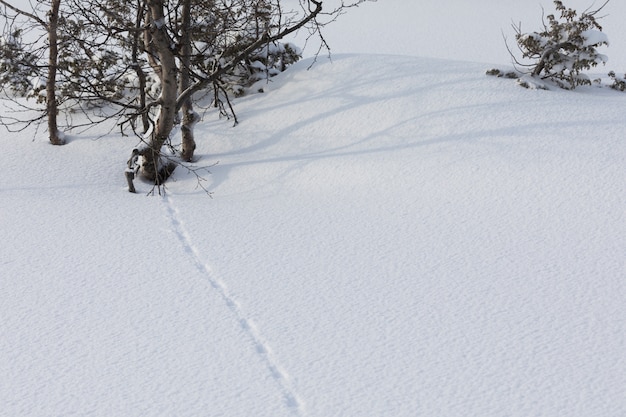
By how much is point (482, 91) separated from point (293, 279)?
5.24 metres

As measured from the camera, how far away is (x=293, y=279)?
5.50 metres

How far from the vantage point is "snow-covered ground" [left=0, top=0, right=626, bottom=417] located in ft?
13.1

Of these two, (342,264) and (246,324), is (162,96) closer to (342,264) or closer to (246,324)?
(342,264)

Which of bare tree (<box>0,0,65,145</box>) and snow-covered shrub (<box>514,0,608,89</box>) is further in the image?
snow-covered shrub (<box>514,0,608,89</box>)

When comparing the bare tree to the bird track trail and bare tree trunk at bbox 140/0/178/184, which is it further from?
the bird track trail

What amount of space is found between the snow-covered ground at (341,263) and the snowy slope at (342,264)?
23mm

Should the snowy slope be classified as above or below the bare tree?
below

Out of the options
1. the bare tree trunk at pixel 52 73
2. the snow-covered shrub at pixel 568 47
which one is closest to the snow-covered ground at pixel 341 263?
the bare tree trunk at pixel 52 73

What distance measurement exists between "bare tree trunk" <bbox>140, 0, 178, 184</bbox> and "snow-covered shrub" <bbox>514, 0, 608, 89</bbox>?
5.32 m

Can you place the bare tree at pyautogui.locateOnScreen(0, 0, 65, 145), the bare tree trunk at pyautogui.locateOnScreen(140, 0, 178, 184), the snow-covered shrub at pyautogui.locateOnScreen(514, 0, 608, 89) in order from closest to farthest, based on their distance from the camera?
1. the bare tree trunk at pyautogui.locateOnScreen(140, 0, 178, 184)
2. the bare tree at pyautogui.locateOnScreen(0, 0, 65, 145)
3. the snow-covered shrub at pyautogui.locateOnScreen(514, 0, 608, 89)

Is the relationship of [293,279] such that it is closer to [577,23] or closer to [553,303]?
[553,303]

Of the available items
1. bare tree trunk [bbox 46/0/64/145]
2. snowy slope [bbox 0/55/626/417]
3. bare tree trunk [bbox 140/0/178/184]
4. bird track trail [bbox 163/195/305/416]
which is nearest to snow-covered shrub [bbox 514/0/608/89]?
snowy slope [bbox 0/55/626/417]

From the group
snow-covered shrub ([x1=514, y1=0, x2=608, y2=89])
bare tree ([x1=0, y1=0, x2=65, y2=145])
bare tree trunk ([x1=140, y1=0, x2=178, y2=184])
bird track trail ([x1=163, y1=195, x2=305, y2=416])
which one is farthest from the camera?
snow-covered shrub ([x1=514, y1=0, x2=608, y2=89])

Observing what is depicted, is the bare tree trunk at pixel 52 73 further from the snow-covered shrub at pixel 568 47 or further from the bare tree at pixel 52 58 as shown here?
the snow-covered shrub at pixel 568 47
